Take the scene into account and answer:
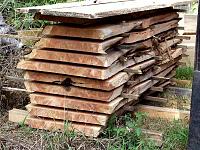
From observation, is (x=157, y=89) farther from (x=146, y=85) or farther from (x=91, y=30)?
(x=91, y=30)

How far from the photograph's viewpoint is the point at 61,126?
3771mm

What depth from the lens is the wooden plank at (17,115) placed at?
4.04m

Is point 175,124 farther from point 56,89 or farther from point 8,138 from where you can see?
point 8,138

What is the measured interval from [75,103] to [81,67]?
12.2 inches

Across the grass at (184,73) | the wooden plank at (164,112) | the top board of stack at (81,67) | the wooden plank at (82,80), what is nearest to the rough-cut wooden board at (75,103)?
the top board of stack at (81,67)

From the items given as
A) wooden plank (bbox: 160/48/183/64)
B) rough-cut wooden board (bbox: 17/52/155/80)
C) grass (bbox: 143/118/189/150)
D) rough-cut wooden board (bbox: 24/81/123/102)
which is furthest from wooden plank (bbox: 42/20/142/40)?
wooden plank (bbox: 160/48/183/64)

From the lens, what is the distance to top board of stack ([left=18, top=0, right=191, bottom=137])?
11.6ft

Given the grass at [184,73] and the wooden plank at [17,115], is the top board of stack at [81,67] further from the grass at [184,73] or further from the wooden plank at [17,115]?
the grass at [184,73]

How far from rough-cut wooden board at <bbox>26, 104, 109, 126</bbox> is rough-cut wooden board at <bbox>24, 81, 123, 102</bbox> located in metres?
0.14

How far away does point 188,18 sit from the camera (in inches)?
254

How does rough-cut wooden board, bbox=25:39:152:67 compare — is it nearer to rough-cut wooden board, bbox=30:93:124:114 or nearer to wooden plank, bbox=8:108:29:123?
rough-cut wooden board, bbox=30:93:124:114

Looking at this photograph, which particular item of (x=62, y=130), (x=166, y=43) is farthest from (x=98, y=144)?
(x=166, y=43)

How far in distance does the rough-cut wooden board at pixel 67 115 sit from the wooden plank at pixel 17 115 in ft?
0.55

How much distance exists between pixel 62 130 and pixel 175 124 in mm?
1013
